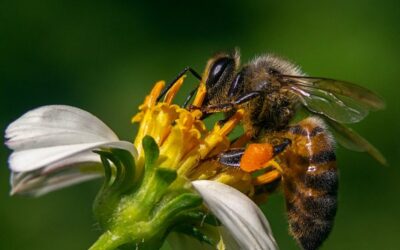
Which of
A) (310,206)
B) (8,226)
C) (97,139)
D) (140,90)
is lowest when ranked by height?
(8,226)

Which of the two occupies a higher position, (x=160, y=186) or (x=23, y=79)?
(x=160, y=186)

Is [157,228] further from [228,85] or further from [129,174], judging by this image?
[228,85]

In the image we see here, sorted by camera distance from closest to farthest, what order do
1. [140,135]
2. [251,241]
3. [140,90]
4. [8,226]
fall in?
[251,241] → [140,135] → [8,226] → [140,90]

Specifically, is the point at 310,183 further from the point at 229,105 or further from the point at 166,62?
the point at 166,62

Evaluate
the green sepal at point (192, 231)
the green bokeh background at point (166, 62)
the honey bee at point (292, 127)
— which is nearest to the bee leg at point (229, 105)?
the honey bee at point (292, 127)

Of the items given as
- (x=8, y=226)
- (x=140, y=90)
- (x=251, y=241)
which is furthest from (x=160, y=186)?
(x=140, y=90)

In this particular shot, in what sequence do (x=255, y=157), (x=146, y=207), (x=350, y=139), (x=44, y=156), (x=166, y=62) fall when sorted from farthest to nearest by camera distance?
(x=166, y=62) → (x=350, y=139) → (x=255, y=157) → (x=146, y=207) → (x=44, y=156)

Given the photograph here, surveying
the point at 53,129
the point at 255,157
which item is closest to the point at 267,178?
the point at 255,157

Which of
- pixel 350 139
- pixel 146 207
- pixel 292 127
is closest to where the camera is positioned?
pixel 146 207
